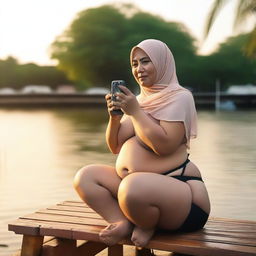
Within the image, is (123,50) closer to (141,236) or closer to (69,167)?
(69,167)

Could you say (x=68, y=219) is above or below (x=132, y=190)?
below

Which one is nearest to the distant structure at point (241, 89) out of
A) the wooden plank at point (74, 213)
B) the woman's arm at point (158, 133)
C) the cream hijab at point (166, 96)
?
the wooden plank at point (74, 213)

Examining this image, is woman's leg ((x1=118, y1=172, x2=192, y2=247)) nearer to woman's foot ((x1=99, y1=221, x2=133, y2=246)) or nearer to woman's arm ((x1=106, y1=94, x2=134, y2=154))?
woman's foot ((x1=99, y1=221, x2=133, y2=246))

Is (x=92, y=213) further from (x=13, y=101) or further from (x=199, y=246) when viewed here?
(x=13, y=101)

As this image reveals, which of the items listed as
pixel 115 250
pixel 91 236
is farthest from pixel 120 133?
pixel 115 250

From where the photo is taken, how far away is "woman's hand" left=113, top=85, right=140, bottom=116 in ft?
11.1

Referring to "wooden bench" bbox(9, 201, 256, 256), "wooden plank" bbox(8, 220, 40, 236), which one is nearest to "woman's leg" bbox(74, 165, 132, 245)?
"wooden bench" bbox(9, 201, 256, 256)

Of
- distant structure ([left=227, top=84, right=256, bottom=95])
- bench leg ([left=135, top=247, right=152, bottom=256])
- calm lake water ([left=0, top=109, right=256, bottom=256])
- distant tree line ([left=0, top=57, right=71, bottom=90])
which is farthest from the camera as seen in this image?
distant tree line ([left=0, top=57, right=71, bottom=90])

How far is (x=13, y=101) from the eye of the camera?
53.4 meters

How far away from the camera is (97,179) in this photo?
12.0 ft

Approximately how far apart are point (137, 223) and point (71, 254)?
641mm

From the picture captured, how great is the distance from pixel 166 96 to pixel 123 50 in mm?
54025

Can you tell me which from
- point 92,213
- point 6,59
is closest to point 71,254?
point 92,213

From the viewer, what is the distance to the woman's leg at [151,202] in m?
3.36
